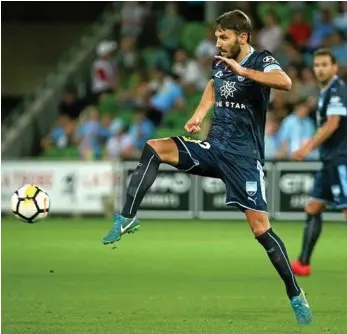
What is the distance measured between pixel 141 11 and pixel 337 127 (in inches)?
551

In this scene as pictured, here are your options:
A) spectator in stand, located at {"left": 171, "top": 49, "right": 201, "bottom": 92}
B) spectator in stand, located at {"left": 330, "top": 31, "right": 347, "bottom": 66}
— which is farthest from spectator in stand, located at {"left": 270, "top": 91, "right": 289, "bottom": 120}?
spectator in stand, located at {"left": 171, "top": 49, "right": 201, "bottom": 92}

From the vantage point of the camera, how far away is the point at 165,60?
22375 mm

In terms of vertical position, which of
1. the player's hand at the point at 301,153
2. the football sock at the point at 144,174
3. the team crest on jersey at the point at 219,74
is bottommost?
the player's hand at the point at 301,153

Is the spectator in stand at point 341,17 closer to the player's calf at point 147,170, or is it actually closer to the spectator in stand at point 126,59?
the spectator in stand at point 126,59

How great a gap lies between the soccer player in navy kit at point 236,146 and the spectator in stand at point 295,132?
33.4 ft

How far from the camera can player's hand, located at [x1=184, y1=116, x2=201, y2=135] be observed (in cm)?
745

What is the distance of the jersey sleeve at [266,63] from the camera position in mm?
7379

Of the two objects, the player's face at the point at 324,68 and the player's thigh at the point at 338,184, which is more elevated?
the player's face at the point at 324,68

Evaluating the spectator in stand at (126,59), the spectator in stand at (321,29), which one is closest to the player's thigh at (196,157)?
the spectator in stand at (321,29)

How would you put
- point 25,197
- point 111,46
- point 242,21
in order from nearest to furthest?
1. point 242,21
2. point 25,197
3. point 111,46

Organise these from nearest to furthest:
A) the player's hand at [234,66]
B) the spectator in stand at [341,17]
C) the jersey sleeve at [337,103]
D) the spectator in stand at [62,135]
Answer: the player's hand at [234,66], the jersey sleeve at [337,103], the spectator in stand at [62,135], the spectator in stand at [341,17]

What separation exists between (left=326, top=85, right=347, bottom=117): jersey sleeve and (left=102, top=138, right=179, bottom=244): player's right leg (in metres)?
3.50

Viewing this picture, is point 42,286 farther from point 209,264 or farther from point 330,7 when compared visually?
point 330,7

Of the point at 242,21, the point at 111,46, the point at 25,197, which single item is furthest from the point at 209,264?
the point at 111,46
